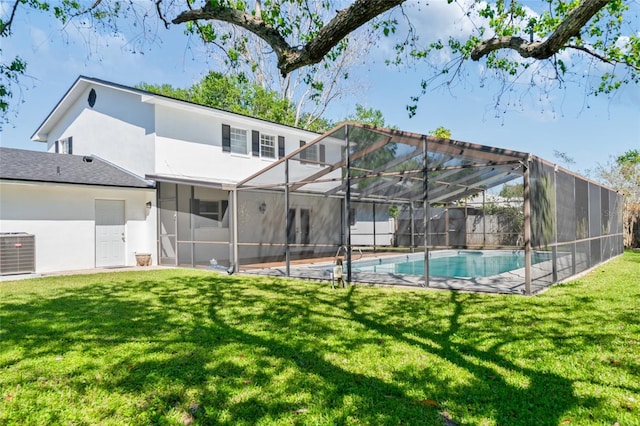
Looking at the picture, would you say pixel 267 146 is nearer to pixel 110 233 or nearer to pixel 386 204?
pixel 386 204

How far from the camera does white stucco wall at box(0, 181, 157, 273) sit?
1170 cm

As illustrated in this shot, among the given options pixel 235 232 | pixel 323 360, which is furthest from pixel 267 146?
pixel 323 360

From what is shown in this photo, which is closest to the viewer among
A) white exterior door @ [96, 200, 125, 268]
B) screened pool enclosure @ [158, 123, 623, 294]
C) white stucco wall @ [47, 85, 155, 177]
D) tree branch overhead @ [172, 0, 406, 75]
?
tree branch overhead @ [172, 0, 406, 75]

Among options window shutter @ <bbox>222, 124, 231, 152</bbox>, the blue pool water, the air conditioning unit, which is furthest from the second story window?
the air conditioning unit

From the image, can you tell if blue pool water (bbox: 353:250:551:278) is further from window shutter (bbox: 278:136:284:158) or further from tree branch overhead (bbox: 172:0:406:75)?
tree branch overhead (bbox: 172:0:406:75)

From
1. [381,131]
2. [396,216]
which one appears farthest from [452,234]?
[381,131]

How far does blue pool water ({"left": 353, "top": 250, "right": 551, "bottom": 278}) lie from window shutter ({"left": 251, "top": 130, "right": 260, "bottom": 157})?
6074mm

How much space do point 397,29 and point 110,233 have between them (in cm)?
1108

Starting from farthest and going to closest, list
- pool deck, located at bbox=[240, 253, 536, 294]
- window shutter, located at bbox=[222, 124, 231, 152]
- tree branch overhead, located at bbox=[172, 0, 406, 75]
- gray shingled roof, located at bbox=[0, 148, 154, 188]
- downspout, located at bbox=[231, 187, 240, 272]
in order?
1. window shutter, located at bbox=[222, 124, 231, 152]
2. downspout, located at bbox=[231, 187, 240, 272]
3. gray shingled roof, located at bbox=[0, 148, 154, 188]
4. pool deck, located at bbox=[240, 253, 536, 294]
5. tree branch overhead, located at bbox=[172, 0, 406, 75]

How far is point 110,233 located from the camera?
13.8m

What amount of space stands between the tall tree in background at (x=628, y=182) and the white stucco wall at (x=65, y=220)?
22.2 meters

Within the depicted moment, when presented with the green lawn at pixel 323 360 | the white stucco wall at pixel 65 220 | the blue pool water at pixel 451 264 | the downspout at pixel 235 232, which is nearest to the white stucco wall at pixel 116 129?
the white stucco wall at pixel 65 220

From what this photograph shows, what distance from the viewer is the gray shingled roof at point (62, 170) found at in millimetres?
11891

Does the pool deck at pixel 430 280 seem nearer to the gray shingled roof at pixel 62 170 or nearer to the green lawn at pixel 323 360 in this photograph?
the green lawn at pixel 323 360
